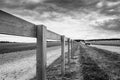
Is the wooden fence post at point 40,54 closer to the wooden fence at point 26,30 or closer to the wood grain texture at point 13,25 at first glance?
the wooden fence at point 26,30

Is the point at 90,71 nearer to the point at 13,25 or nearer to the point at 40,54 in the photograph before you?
the point at 40,54

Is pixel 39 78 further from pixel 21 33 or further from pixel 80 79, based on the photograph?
pixel 80 79

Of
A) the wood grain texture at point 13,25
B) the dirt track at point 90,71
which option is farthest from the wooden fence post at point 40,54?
the dirt track at point 90,71

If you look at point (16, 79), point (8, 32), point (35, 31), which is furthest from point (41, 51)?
point (16, 79)

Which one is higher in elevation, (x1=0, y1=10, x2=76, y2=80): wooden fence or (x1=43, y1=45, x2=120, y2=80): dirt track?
(x1=0, y1=10, x2=76, y2=80): wooden fence

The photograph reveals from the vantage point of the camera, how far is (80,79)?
4047 mm

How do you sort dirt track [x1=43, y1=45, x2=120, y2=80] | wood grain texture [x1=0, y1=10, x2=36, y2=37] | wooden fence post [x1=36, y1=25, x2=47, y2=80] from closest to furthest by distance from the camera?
wood grain texture [x1=0, y1=10, x2=36, y2=37], wooden fence post [x1=36, y1=25, x2=47, y2=80], dirt track [x1=43, y1=45, x2=120, y2=80]

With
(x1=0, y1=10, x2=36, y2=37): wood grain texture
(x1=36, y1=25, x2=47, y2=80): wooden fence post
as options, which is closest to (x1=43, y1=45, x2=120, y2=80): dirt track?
(x1=36, y1=25, x2=47, y2=80): wooden fence post

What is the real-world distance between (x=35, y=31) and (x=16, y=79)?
3124 millimetres

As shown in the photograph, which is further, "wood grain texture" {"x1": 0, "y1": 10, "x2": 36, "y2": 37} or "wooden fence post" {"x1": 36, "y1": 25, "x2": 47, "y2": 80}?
"wooden fence post" {"x1": 36, "y1": 25, "x2": 47, "y2": 80}

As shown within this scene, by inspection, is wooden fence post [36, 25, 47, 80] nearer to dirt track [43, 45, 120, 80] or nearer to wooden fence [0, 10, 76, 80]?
wooden fence [0, 10, 76, 80]

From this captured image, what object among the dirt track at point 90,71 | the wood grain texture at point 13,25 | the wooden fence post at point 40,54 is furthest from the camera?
the dirt track at point 90,71

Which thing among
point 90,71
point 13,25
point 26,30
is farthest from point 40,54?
point 90,71

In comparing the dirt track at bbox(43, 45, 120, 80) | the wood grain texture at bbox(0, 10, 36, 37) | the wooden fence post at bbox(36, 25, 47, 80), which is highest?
the wood grain texture at bbox(0, 10, 36, 37)
